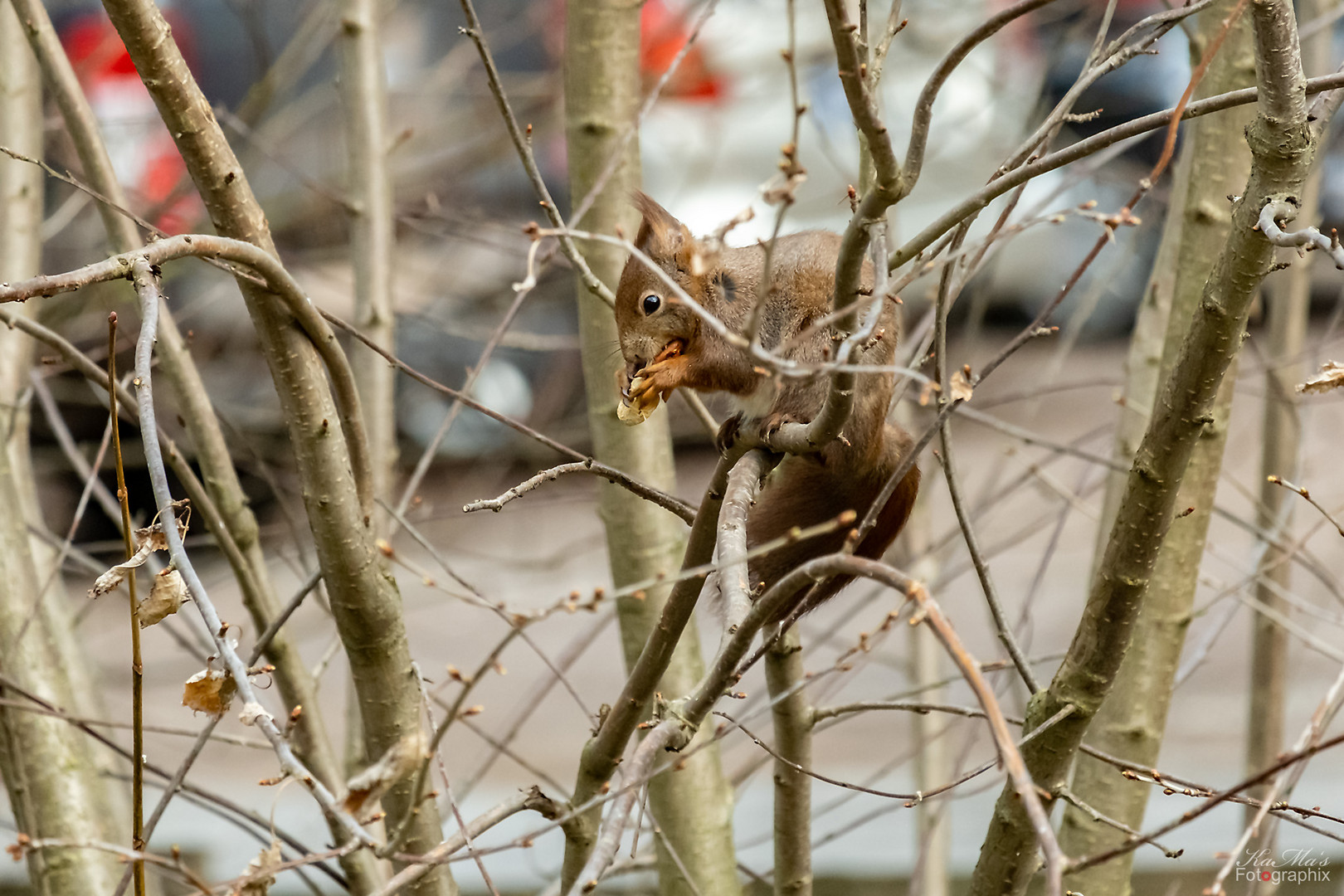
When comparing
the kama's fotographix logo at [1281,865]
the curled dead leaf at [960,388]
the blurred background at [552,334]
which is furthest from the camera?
the blurred background at [552,334]

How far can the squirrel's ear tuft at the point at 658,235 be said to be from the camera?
2.61m

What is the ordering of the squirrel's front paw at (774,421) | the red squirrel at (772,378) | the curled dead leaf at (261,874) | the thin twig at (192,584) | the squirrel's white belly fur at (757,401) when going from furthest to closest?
the squirrel's white belly fur at (757,401)
the red squirrel at (772,378)
the squirrel's front paw at (774,421)
the curled dead leaf at (261,874)
the thin twig at (192,584)

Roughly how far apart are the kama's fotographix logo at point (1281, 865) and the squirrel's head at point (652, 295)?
4.50 feet

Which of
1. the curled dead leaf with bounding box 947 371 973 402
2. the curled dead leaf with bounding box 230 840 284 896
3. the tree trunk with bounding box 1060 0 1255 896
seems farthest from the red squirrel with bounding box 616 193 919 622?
the curled dead leaf with bounding box 230 840 284 896

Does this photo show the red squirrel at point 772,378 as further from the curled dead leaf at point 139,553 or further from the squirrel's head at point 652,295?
the curled dead leaf at point 139,553

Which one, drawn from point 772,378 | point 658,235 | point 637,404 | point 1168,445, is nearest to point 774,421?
point 772,378

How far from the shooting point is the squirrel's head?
8.50 feet

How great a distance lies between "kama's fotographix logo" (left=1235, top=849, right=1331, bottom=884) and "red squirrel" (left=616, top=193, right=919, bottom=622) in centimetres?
79

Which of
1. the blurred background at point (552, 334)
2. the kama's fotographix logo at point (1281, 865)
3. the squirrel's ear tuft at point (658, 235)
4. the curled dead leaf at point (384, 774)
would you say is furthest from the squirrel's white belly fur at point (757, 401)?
the curled dead leaf at point (384, 774)

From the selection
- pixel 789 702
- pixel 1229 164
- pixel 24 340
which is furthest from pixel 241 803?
pixel 1229 164

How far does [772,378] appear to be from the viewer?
7.37 ft

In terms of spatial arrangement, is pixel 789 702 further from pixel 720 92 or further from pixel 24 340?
pixel 720 92

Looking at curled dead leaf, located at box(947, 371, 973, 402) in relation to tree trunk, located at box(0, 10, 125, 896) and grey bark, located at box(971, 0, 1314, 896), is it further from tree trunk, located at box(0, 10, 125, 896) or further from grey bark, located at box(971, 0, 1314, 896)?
tree trunk, located at box(0, 10, 125, 896)

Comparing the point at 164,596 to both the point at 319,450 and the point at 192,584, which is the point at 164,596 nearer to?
the point at 192,584
